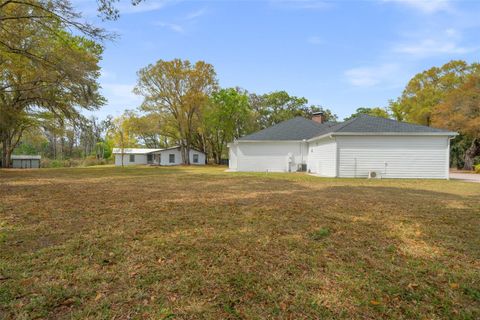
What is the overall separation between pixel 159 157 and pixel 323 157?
94.7 feet

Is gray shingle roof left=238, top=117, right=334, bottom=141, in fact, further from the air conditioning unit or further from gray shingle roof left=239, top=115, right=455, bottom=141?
the air conditioning unit

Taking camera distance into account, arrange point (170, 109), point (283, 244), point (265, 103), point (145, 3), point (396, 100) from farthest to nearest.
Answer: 1. point (265, 103)
2. point (396, 100)
3. point (170, 109)
4. point (145, 3)
5. point (283, 244)

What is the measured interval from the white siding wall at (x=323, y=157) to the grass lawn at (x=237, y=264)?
30.3 ft

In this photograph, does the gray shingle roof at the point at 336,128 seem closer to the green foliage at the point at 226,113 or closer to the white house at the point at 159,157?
the green foliage at the point at 226,113

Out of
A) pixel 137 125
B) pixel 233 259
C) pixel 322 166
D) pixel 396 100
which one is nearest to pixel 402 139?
pixel 322 166

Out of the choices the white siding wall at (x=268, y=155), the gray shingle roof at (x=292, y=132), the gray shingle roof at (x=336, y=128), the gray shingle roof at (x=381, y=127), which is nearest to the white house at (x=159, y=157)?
the gray shingle roof at (x=336, y=128)

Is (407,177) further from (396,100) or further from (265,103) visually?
(265,103)

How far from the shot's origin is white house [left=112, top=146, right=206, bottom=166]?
129 ft

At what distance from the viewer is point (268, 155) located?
67.4 feet

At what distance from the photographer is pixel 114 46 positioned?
1011 cm

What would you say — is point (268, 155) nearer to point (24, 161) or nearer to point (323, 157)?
point (323, 157)

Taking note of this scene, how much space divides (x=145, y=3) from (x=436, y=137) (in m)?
14.5

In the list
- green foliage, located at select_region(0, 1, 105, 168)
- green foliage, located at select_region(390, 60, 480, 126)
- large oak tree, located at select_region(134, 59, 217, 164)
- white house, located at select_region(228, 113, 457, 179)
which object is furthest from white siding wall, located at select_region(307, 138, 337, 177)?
large oak tree, located at select_region(134, 59, 217, 164)

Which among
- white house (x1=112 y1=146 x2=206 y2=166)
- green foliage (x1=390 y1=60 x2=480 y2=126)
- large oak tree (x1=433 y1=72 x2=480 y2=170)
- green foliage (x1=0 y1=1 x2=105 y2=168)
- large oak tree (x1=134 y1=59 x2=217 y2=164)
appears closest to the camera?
green foliage (x1=0 y1=1 x2=105 y2=168)
